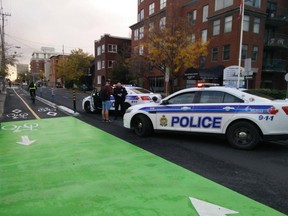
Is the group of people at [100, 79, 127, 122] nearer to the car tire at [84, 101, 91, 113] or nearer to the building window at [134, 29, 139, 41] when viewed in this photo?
the car tire at [84, 101, 91, 113]

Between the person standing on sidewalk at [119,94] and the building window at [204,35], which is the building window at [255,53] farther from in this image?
the person standing on sidewalk at [119,94]

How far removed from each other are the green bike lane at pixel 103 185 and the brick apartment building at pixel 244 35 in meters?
20.5

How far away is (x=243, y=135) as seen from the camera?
6785 millimetres

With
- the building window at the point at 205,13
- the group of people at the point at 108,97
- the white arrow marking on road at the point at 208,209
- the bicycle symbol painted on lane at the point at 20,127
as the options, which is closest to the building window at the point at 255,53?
the building window at the point at 205,13

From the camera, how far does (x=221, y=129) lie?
277 inches

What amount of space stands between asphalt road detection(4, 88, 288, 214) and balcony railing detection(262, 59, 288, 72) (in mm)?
23377

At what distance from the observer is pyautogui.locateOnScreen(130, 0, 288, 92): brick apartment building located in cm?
2619

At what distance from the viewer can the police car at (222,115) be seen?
639cm

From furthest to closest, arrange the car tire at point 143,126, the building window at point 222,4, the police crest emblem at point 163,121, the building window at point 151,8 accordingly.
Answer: the building window at point 151,8
the building window at point 222,4
the car tire at point 143,126
the police crest emblem at point 163,121

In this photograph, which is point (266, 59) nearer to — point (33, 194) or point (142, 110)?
point (142, 110)

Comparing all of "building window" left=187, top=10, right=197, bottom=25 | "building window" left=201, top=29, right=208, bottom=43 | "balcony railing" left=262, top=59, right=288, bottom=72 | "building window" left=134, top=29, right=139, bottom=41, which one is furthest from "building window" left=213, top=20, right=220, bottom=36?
"building window" left=134, top=29, right=139, bottom=41

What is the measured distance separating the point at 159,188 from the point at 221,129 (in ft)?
10.9

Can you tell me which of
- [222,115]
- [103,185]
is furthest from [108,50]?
[103,185]

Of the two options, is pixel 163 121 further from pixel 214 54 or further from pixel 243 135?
pixel 214 54
